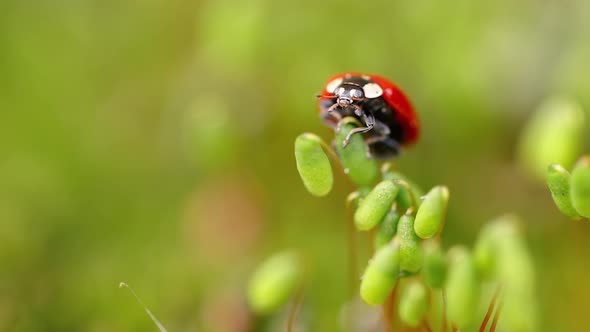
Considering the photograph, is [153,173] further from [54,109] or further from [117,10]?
[117,10]

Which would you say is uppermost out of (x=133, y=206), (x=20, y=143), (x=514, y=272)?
(x=20, y=143)

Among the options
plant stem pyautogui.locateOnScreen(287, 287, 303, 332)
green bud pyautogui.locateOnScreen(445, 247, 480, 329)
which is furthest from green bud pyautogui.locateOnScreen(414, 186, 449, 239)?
plant stem pyautogui.locateOnScreen(287, 287, 303, 332)

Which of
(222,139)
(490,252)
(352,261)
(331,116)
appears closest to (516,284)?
(490,252)

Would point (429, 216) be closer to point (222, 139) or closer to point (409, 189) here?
point (409, 189)

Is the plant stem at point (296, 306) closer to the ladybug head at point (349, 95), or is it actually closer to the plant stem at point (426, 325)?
the plant stem at point (426, 325)

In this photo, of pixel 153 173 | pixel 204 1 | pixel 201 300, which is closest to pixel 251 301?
pixel 201 300

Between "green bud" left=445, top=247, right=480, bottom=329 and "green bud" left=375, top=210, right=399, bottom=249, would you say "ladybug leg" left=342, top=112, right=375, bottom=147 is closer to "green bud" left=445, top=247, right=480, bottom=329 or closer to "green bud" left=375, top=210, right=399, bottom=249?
"green bud" left=375, top=210, right=399, bottom=249
